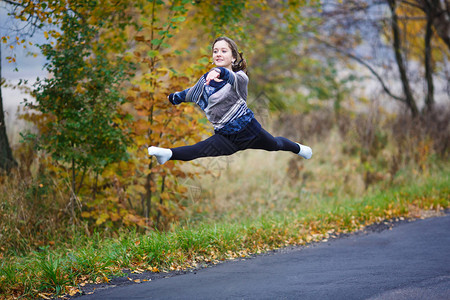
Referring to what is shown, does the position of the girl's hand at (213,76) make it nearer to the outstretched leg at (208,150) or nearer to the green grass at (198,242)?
the outstretched leg at (208,150)

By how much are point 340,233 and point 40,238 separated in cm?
443

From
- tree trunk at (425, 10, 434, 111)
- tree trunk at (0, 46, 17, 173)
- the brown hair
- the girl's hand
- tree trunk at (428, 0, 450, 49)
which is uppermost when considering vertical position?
tree trunk at (428, 0, 450, 49)

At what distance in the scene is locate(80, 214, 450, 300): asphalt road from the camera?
4.12 m

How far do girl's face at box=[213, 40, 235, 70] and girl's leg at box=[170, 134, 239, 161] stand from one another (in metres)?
0.58

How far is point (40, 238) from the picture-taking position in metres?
6.19

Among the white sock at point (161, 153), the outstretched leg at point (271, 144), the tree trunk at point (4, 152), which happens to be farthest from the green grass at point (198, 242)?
the outstretched leg at point (271, 144)

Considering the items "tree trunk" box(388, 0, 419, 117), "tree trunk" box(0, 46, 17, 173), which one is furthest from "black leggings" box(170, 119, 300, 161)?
"tree trunk" box(388, 0, 419, 117)

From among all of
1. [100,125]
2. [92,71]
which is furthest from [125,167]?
[92,71]

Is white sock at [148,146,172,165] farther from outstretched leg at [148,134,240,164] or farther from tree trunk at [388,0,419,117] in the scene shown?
tree trunk at [388,0,419,117]

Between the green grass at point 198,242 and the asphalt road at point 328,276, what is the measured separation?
1.02ft

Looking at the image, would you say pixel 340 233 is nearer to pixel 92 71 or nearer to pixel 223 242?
pixel 223 242

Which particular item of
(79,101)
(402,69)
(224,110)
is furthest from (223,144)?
(402,69)

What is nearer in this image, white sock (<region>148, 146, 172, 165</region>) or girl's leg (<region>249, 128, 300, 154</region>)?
white sock (<region>148, 146, 172, 165</region>)

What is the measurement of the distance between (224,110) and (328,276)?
2337mm
